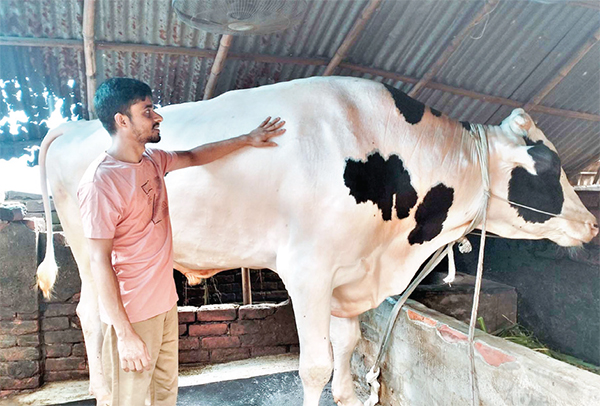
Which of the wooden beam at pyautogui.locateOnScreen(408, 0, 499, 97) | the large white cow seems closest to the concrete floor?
the large white cow

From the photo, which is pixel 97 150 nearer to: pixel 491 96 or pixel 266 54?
pixel 266 54

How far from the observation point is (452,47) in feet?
13.3

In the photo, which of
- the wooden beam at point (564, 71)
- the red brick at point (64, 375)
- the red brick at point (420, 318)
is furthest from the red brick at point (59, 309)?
the wooden beam at point (564, 71)

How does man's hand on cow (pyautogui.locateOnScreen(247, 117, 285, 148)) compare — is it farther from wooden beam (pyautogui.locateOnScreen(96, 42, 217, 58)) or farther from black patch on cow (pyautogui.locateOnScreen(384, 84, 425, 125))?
wooden beam (pyautogui.locateOnScreen(96, 42, 217, 58))

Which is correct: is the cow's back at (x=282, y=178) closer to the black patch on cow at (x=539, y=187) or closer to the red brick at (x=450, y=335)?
the red brick at (x=450, y=335)

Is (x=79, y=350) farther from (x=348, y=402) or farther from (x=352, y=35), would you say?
(x=352, y=35)

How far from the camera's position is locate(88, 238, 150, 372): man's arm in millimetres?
1700

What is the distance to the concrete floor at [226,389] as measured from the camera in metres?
3.41

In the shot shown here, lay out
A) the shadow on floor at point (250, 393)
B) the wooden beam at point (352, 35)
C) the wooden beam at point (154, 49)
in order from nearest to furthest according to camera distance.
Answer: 1. the shadow on floor at point (250, 393)
2. the wooden beam at point (352, 35)
3. the wooden beam at point (154, 49)

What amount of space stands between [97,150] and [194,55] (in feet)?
4.65

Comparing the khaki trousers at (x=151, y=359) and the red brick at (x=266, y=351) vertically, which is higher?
the khaki trousers at (x=151, y=359)

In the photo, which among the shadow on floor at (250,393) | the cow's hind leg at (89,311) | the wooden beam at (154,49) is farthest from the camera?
the wooden beam at (154,49)

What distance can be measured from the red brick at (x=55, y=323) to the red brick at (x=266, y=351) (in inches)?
63.7

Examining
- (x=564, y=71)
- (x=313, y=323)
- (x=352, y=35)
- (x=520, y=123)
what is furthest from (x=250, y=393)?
(x=564, y=71)
